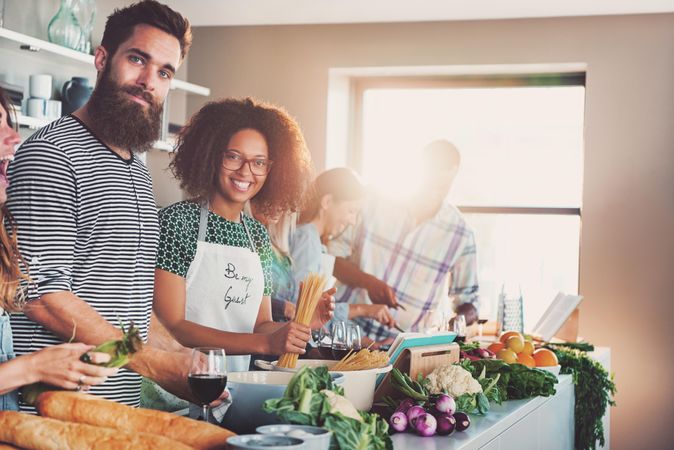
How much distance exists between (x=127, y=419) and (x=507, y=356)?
69.5 inches

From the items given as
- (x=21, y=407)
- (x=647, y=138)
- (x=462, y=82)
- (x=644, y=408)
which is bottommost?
(x=644, y=408)

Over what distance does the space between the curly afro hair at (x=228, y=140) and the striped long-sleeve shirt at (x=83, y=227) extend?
0.42m

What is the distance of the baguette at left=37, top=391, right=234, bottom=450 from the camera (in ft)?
4.66

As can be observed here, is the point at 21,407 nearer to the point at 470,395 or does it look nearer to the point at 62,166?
the point at 62,166

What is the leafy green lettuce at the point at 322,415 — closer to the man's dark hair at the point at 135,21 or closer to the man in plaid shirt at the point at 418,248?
the man's dark hair at the point at 135,21

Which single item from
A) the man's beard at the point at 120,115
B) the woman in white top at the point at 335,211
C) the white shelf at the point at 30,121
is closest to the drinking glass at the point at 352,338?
the man's beard at the point at 120,115

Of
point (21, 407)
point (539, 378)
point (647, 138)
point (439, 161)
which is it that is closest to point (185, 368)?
point (21, 407)

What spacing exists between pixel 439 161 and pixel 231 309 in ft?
7.27

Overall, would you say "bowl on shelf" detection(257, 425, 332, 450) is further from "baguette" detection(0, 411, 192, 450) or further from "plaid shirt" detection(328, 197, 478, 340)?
"plaid shirt" detection(328, 197, 478, 340)

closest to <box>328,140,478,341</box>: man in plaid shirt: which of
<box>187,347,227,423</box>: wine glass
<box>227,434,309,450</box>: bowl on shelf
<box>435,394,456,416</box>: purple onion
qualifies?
<box>435,394,456,416</box>: purple onion

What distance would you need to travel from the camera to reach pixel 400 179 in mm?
5949

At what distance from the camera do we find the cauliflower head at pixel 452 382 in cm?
217

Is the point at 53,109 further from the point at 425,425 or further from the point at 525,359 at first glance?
the point at 425,425

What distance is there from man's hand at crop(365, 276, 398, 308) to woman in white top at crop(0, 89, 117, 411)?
2.56 meters
